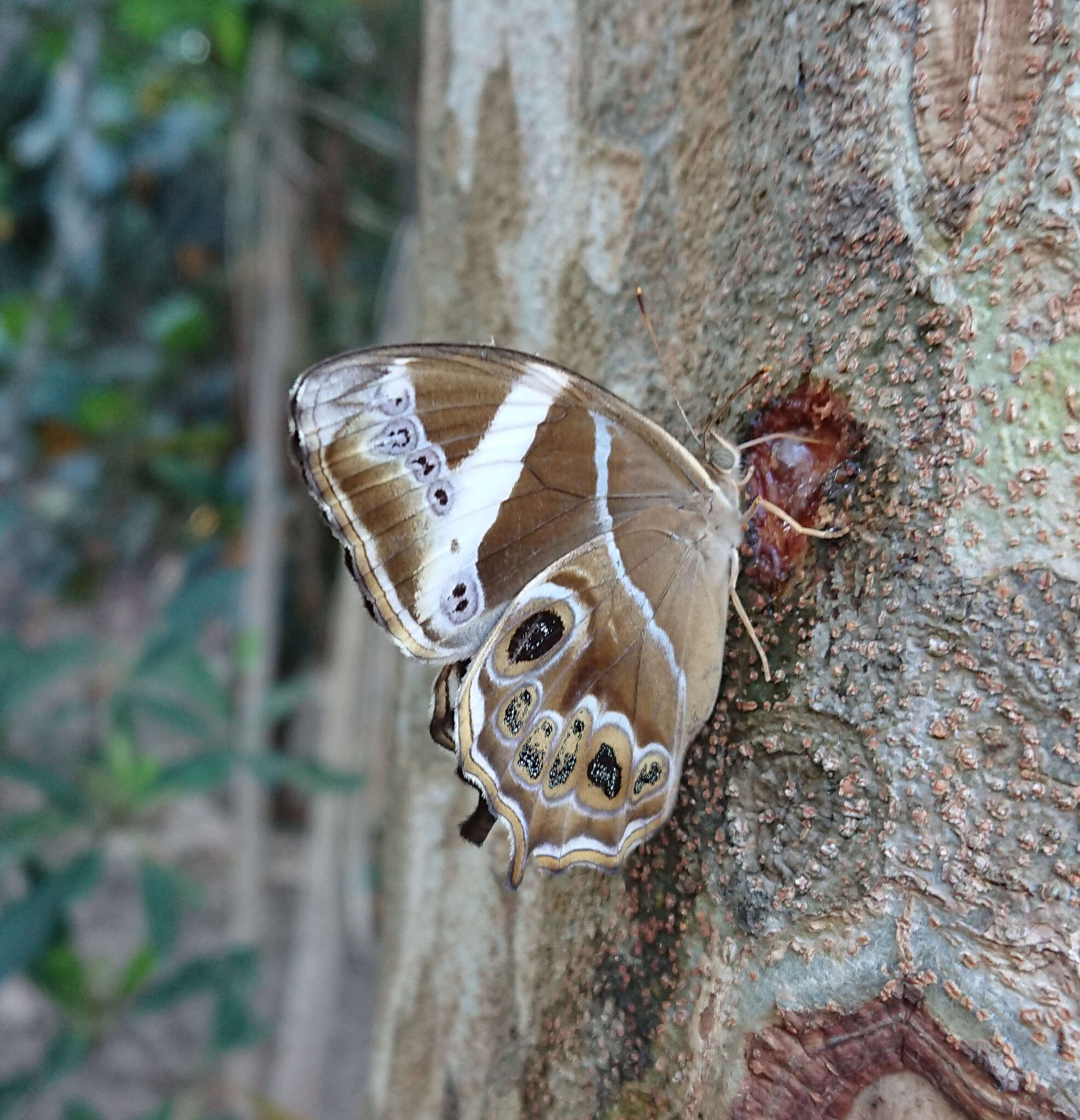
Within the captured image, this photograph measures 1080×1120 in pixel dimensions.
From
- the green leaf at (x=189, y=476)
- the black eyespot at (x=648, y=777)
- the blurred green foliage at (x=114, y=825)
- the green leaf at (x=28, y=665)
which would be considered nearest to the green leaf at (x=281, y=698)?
the blurred green foliage at (x=114, y=825)

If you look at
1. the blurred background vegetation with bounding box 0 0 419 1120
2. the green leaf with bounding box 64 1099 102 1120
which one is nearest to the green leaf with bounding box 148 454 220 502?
the blurred background vegetation with bounding box 0 0 419 1120

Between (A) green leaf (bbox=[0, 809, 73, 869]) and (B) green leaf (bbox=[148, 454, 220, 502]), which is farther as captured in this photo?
(B) green leaf (bbox=[148, 454, 220, 502])

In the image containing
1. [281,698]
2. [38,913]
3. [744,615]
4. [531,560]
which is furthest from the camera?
[281,698]

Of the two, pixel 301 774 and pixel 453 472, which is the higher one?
pixel 453 472

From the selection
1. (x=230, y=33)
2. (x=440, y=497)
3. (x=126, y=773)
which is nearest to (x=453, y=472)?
(x=440, y=497)

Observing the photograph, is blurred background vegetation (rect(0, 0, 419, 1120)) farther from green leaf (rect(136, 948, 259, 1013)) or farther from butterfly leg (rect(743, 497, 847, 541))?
butterfly leg (rect(743, 497, 847, 541))

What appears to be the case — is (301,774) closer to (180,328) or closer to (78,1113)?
(78,1113)

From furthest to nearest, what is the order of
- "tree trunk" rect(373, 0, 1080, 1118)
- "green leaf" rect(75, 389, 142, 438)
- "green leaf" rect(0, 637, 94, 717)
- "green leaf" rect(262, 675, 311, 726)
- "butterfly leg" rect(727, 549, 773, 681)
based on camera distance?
"green leaf" rect(75, 389, 142, 438) < "green leaf" rect(262, 675, 311, 726) < "green leaf" rect(0, 637, 94, 717) < "butterfly leg" rect(727, 549, 773, 681) < "tree trunk" rect(373, 0, 1080, 1118)
